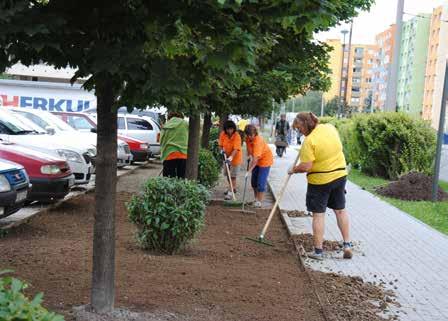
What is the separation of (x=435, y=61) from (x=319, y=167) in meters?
112

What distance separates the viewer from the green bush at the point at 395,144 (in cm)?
1778

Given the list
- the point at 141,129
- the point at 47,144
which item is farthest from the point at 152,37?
the point at 141,129

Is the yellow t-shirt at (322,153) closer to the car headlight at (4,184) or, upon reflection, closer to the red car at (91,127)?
the car headlight at (4,184)

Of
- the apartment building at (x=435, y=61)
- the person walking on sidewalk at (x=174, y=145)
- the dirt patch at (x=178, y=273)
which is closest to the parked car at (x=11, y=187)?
the dirt patch at (x=178, y=273)

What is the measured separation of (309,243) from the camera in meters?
8.67

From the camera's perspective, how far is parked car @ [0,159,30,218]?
24.2 feet

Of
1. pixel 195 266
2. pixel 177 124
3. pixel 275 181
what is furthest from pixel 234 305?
pixel 275 181

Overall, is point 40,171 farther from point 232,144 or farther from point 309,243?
point 232,144

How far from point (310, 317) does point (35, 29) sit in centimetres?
315

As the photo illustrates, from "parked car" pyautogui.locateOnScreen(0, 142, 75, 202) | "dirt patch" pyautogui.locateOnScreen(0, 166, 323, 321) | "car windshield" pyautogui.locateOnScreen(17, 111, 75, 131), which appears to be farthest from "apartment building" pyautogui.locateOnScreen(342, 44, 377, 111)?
"dirt patch" pyautogui.locateOnScreen(0, 166, 323, 321)

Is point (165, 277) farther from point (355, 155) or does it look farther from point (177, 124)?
point (355, 155)

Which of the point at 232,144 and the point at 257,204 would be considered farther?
the point at 232,144

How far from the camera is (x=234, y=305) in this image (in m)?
5.26

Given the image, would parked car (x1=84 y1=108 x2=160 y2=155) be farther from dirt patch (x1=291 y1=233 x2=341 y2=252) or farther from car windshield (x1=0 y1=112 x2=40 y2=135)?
dirt patch (x1=291 y1=233 x2=341 y2=252)
